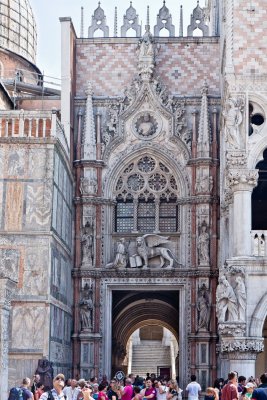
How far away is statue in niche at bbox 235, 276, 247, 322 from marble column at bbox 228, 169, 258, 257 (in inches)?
33.8

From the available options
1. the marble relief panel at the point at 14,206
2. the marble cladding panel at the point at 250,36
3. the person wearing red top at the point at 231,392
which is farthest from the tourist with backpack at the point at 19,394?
the marble cladding panel at the point at 250,36

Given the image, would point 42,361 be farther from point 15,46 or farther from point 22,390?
point 15,46

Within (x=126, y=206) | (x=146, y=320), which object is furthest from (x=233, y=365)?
(x=146, y=320)

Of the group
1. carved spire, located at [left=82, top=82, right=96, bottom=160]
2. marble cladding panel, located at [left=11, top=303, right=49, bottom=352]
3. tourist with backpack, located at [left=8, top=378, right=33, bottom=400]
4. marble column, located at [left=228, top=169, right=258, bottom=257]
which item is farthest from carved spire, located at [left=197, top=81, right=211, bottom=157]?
tourist with backpack, located at [left=8, top=378, right=33, bottom=400]

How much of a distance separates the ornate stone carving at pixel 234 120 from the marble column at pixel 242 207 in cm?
91

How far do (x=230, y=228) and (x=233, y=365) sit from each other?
4.31m

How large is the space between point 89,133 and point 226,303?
9859mm

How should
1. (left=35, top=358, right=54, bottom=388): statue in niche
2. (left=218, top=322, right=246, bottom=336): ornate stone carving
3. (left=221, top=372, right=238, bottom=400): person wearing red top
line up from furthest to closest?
1. (left=35, top=358, right=54, bottom=388): statue in niche
2. (left=218, top=322, right=246, bottom=336): ornate stone carving
3. (left=221, top=372, right=238, bottom=400): person wearing red top

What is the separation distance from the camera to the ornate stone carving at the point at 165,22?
37.1m

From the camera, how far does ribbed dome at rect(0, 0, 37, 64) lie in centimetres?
4606

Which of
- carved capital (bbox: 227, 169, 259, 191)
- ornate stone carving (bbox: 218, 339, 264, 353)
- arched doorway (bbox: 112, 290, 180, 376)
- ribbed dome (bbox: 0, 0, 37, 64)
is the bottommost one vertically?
ornate stone carving (bbox: 218, 339, 264, 353)

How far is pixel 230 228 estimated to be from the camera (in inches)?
1185

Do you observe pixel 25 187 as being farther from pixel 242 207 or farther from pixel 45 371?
pixel 242 207

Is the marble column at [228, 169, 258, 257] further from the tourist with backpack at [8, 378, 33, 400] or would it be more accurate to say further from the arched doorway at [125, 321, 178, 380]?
the arched doorway at [125, 321, 178, 380]
